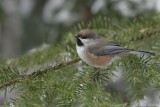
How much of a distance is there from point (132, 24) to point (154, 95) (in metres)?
0.67

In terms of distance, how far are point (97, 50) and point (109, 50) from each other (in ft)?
0.40

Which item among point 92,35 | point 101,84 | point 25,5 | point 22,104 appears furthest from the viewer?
point 25,5

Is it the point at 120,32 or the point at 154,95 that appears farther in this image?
the point at 120,32

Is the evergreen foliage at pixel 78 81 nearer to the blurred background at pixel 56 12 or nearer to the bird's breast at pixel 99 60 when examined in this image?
the bird's breast at pixel 99 60

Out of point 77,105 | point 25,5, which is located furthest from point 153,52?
point 25,5

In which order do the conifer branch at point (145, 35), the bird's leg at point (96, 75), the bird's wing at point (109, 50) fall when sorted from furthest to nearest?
the conifer branch at point (145, 35) → the bird's wing at point (109, 50) → the bird's leg at point (96, 75)

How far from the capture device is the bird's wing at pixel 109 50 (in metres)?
2.45

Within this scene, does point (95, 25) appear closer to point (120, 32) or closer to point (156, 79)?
point (120, 32)

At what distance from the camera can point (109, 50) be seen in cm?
262

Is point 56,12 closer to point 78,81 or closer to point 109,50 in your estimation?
point 109,50

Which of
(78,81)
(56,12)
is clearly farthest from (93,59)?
(56,12)

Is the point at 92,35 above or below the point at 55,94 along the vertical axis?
above

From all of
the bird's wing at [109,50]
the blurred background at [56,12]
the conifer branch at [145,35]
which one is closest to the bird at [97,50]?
the bird's wing at [109,50]

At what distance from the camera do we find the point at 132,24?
9.84ft
